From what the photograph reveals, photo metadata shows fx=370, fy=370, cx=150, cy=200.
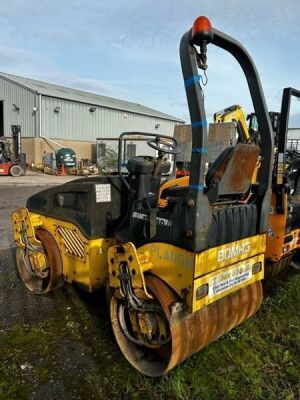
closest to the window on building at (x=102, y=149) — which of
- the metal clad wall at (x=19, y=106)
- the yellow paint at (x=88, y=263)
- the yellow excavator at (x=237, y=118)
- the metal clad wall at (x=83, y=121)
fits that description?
the metal clad wall at (x=83, y=121)

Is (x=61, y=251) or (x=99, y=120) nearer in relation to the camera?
(x=61, y=251)

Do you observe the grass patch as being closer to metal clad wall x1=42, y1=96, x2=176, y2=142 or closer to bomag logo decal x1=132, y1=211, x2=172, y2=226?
bomag logo decal x1=132, y1=211, x2=172, y2=226

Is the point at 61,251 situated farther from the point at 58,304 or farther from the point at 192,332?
→ the point at 192,332

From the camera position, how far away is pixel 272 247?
408cm

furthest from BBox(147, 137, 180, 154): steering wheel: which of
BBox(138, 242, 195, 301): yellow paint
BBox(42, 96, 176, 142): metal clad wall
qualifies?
BBox(42, 96, 176, 142): metal clad wall

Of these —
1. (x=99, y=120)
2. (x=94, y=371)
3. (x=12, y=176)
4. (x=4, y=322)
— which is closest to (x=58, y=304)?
(x=4, y=322)

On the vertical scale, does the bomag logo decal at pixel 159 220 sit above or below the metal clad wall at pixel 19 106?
below

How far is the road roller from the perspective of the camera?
92.4 inches

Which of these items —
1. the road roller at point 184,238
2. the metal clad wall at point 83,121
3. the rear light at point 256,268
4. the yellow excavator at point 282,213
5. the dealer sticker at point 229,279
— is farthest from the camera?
the metal clad wall at point 83,121

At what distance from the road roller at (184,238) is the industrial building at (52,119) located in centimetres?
2124

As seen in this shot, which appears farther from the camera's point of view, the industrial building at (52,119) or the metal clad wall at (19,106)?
the metal clad wall at (19,106)

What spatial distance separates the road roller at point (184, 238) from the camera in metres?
2.35

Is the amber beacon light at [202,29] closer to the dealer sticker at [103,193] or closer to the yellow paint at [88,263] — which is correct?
the dealer sticker at [103,193]

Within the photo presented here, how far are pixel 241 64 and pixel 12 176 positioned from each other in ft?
59.3
